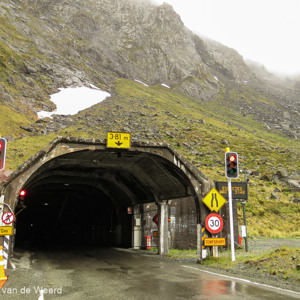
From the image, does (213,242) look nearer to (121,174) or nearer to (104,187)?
(121,174)

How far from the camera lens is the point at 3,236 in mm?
13000

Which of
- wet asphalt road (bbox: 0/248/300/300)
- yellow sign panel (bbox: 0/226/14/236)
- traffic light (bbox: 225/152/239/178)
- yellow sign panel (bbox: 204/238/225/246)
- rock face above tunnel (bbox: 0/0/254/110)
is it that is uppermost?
rock face above tunnel (bbox: 0/0/254/110)

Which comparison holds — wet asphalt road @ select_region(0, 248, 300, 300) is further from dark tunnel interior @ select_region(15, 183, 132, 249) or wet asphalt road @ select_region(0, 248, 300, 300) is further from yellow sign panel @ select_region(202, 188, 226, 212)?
dark tunnel interior @ select_region(15, 183, 132, 249)


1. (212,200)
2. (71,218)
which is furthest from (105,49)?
(212,200)

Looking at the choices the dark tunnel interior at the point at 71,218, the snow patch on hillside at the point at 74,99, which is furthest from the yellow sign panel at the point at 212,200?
the snow patch on hillside at the point at 74,99

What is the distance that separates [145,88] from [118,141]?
95.5m

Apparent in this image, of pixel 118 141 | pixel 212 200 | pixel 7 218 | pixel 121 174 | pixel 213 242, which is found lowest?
pixel 213 242

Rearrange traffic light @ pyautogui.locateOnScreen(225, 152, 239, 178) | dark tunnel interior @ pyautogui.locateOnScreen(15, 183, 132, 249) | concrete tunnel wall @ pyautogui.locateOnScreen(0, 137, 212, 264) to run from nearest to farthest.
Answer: traffic light @ pyautogui.locateOnScreen(225, 152, 239, 178) → concrete tunnel wall @ pyautogui.locateOnScreen(0, 137, 212, 264) → dark tunnel interior @ pyautogui.locateOnScreen(15, 183, 132, 249)

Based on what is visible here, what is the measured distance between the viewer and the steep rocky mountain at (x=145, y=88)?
53.9 meters

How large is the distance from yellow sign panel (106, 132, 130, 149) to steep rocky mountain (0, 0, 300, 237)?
22.1 metres

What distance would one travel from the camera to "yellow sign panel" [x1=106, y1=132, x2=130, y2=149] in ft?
47.3

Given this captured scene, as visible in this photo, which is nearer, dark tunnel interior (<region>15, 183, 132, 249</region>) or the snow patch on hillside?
dark tunnel interior (<region>15, 183, 132, 249</region>)

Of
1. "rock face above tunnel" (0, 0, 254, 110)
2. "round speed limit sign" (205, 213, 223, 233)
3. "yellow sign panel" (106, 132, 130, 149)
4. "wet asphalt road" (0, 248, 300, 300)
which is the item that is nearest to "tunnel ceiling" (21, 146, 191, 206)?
"yellow sign panel" (106, 132, 130, 149)

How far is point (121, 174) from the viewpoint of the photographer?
830 inches
